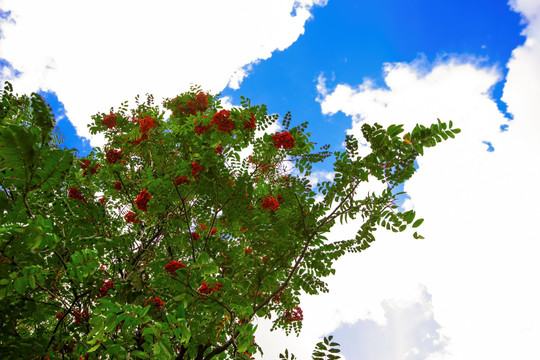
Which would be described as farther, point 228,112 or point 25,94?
point 228,112

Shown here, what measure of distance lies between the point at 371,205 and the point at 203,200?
9.21 ft

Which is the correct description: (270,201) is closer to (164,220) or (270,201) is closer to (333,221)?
(333,221)

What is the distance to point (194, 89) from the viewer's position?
25.0 ft

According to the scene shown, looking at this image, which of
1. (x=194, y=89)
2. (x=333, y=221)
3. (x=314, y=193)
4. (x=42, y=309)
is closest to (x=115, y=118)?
(x=194, y=89)

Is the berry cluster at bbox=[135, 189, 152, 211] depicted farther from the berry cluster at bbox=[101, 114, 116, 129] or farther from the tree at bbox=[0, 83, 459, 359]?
the berry cluster at bbox=[101, 114, 116, 129]

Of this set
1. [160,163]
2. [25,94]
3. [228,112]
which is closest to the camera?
[25,94]

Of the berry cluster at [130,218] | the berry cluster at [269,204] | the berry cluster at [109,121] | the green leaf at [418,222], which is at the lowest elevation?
the green leaf at [418,222]

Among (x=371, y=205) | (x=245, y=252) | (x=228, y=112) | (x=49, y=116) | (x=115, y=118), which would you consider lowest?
(x=49, y=116)

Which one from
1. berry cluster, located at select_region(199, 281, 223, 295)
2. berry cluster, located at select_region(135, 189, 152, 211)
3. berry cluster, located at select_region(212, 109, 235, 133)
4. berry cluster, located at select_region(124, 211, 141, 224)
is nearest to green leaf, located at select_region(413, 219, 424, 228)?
berry cluster, located at select_region(199, 281, 223, 295)

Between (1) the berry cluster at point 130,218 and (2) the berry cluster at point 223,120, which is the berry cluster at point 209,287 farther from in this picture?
(1) the berry cluster at point 130,218

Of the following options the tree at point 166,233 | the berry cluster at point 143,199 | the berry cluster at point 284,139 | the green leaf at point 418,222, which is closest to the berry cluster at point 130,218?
the tree at point 166,233

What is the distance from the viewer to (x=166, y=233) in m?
5.18

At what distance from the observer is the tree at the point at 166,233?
6.63 ft

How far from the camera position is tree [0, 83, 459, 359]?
2.02m
